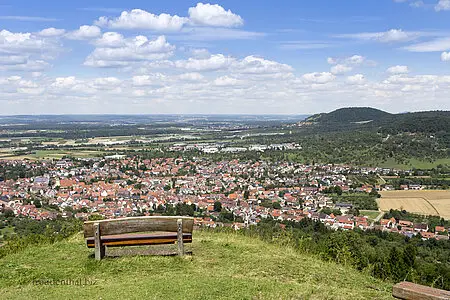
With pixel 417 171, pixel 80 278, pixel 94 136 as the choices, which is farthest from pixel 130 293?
pixel 94 136

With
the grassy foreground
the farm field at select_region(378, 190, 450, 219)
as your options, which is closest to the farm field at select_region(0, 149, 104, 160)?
the farm field at select_region(378, 190, 450, 219)

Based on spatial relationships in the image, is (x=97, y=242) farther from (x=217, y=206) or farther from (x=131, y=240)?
(x=217, y=206)

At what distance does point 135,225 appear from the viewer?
19.5ft

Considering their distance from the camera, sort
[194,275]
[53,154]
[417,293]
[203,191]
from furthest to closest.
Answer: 1. [53,154]
2. [203,191]
3. [194,275]
4. [417,293]

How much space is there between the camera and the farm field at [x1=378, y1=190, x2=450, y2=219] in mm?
46397

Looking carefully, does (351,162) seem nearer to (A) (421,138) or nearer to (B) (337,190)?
(A) (421,138)

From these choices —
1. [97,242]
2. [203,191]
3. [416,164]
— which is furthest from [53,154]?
[97,242]

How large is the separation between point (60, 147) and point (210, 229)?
121042mm

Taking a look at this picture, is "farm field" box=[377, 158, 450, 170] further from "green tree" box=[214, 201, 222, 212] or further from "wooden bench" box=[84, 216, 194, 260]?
"wooden bench" box=[84, 216, 194, 260]

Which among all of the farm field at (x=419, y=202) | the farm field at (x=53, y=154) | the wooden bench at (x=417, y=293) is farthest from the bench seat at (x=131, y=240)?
the farm field at (x=53, y=154)

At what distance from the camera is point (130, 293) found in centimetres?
456

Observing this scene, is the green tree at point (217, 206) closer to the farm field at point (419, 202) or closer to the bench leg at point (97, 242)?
the farm field at point (419, 202)

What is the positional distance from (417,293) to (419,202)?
52491 millimetres

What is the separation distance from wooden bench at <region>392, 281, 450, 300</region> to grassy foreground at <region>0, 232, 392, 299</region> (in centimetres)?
140
